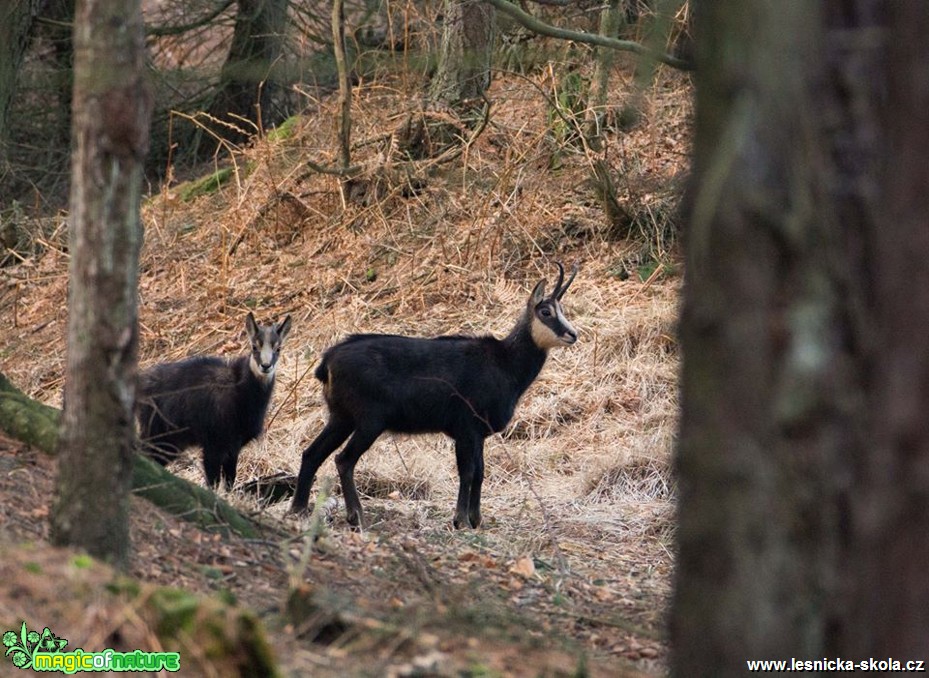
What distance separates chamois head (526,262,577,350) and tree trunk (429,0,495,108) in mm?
5824

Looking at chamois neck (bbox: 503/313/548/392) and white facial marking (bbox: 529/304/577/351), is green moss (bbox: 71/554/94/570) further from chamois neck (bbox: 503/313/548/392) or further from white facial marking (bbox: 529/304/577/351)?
white facial marking (bbox: 529/304/577/351)

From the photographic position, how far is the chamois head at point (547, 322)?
1029 centimetres

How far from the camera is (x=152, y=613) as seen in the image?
4129 mm

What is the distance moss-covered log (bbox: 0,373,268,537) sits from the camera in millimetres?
6156

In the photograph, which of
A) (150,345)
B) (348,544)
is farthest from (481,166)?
(348,544)

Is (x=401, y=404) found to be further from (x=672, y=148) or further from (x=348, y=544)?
(x=672, y=148)

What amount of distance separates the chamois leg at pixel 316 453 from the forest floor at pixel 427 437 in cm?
20

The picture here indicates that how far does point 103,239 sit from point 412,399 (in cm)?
511

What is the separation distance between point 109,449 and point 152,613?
29.3 inches

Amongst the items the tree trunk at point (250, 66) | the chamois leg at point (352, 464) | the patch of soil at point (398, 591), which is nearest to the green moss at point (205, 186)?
the tree trunk at point (250, 66)

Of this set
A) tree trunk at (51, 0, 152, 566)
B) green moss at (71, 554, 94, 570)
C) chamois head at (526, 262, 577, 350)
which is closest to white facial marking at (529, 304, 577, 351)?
chamois head at (526, 262, 577, 350)

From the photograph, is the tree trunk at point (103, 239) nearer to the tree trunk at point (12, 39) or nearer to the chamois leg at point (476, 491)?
the chamois leg at point (476, 491)

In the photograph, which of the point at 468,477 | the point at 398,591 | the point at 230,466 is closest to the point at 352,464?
the point at 468,477

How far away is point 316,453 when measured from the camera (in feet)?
31.1
